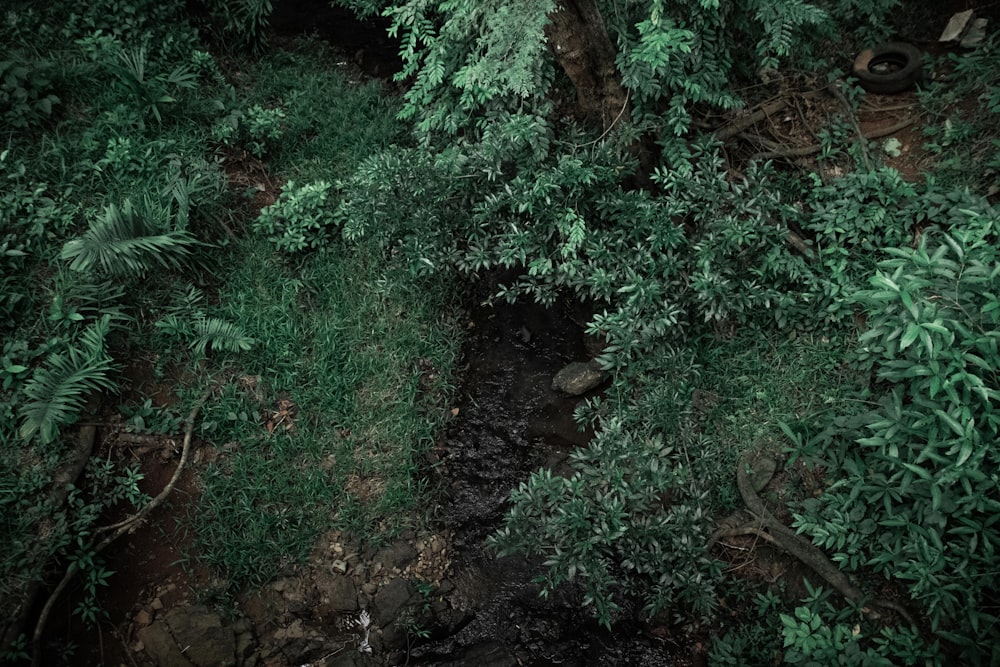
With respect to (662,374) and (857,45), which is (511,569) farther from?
(857,45)

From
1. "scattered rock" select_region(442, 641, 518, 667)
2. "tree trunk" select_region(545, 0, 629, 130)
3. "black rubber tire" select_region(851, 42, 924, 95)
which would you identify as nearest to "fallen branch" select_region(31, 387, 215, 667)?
"scattered rock" select_region(442, 641, 518, 667)

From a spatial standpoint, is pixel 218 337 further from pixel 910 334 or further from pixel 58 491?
pixel 910 334

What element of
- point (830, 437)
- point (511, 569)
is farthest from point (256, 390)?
point (830, 437)

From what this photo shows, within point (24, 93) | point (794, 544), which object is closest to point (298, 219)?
point (24, 93)

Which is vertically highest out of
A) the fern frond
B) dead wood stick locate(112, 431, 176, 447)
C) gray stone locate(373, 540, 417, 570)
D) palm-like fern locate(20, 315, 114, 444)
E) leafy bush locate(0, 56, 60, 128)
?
leafy bush locate(0, 56, 60, 128)

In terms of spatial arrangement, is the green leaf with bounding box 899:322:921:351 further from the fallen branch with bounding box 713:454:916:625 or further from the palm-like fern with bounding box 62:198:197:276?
the palm-like fern with bounding box 62:198:197:276

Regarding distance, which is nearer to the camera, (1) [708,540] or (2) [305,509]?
(1) [708,540]
